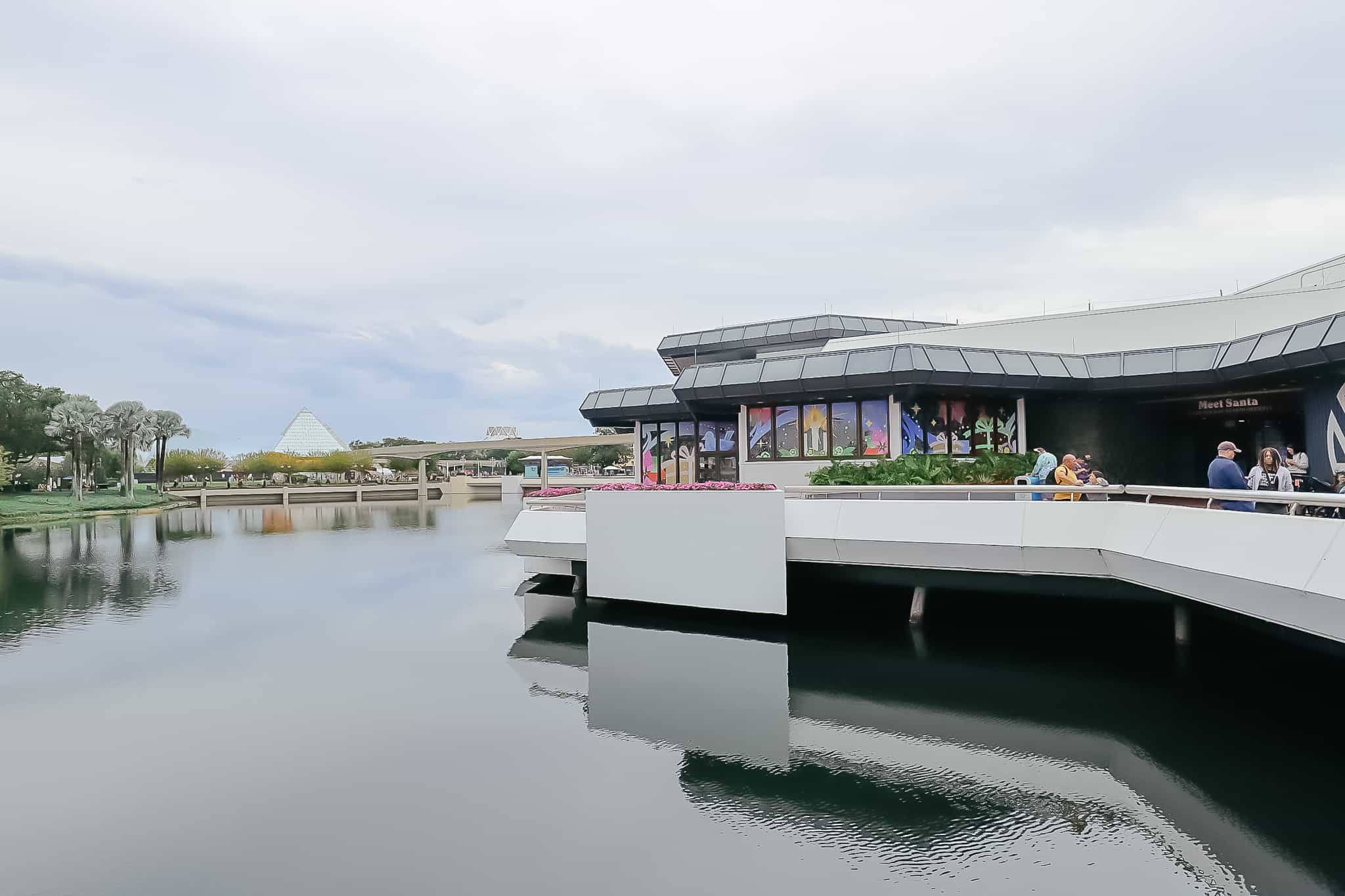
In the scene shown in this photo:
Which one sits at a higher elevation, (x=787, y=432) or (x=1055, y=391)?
(x=1055, y=391)

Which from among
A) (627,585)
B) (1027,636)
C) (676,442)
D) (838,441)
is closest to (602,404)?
(676,442)

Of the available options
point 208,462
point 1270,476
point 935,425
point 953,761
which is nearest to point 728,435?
point 935,425

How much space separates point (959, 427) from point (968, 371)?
2.12m

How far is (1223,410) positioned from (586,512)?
18414mm

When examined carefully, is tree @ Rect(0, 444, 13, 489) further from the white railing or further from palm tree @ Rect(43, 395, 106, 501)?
the white railing

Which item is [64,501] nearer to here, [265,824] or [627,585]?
[627,585]

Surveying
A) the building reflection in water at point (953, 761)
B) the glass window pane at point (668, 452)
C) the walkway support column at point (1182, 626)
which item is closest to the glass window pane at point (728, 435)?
the glass window pane at point (668, 452)

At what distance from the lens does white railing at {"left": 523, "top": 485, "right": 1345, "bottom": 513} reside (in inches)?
316

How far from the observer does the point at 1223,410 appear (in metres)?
21.2

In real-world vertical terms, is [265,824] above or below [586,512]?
below

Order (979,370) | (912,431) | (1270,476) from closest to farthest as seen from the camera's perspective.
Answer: (1270,476)
(979,370)
(912,431)

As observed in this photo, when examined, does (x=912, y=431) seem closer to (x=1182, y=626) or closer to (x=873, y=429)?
(x=873, y=429)

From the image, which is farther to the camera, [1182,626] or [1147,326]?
[1147,326]

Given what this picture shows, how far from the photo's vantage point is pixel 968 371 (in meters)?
19.8
